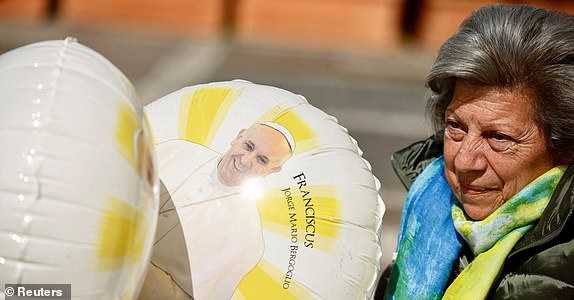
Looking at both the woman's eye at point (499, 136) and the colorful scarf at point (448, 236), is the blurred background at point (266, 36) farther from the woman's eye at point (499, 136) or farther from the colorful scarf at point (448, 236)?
the woman's eye at point (499, 136)

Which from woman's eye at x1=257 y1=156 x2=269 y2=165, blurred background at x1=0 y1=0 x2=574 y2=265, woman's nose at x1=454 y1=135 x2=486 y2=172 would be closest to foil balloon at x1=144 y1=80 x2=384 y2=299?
woman's eye at x1=257 y1=156 x2=269 y2=165

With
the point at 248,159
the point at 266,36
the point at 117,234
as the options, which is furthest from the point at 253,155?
the point at 266,36

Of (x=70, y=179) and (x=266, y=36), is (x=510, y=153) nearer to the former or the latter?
(x=70, y=179)

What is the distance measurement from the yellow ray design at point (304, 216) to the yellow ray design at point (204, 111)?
0.64ft

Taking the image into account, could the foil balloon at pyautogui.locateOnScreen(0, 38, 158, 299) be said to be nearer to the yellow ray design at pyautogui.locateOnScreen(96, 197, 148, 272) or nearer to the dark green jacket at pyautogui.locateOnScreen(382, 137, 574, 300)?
the yellow ray design at pyautogui.locateOnScreen(96, 197, 148, 272)

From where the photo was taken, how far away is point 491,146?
6.47 ft

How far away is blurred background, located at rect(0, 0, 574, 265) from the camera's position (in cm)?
800

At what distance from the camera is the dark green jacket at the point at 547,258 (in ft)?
6.10

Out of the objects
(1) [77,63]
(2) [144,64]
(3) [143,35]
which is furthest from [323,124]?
(3) [143,35]

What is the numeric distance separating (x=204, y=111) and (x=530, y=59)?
0.71 meters

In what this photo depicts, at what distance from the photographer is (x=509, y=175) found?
6.48 feet

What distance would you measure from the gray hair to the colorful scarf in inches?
4.7

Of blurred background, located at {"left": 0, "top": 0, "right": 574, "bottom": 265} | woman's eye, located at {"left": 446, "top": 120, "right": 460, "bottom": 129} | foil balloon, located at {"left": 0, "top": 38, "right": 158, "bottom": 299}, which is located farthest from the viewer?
blurred background, located at {"left": 0, "top": 0, "right": 574, "bottom": 265}

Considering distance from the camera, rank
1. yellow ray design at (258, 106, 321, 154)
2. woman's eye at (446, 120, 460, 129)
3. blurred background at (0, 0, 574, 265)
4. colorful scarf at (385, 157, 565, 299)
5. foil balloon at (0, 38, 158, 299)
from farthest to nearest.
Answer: blurred background at (0, 0, 574, 265), woman's eye at (446, 120, 460, 129), colorful scarf at (385, 157, 565, 299), yellow ray design at (258, 106, 321, 154), foil balloon at (0, 38, 158, 299)
